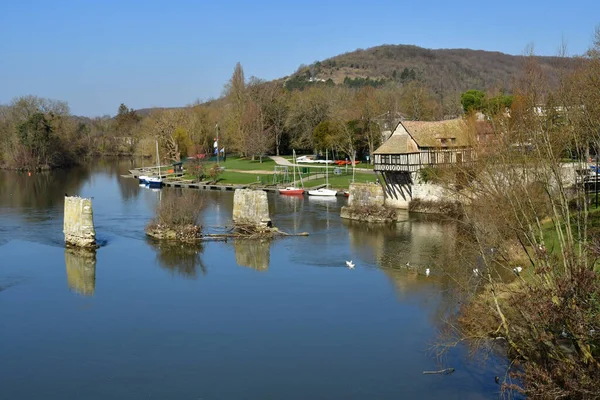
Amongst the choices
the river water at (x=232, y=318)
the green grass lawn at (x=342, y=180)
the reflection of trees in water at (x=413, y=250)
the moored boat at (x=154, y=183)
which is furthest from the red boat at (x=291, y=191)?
the river water at (x=232, y=318)

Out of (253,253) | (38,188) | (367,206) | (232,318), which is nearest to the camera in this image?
(232,318)

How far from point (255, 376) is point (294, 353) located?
183 centimetres

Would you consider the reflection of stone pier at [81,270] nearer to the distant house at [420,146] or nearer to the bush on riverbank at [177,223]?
the bush on riverbank at [177,223]

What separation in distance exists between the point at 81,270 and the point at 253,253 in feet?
25.5

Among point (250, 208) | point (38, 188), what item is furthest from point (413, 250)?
point (38, 188)

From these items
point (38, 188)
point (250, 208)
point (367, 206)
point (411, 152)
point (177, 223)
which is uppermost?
point (411, 152)

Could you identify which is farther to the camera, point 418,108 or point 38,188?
point 418,108

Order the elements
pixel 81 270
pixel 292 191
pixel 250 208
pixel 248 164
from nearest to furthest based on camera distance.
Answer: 1. pixel 81 270
2. pixel 250 208
3. pixel 292 191
4. pixel 248 164

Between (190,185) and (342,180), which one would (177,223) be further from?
(190,185)

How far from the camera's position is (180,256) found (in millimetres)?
31500

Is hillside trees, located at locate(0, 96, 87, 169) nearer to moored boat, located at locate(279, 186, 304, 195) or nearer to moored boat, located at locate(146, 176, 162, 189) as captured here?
moored boat, located at locate(146, 176, 162, 189)

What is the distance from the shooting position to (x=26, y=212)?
148 ft

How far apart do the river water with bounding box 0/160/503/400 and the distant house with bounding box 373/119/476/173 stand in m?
7.37

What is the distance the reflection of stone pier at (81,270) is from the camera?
86.3ft
